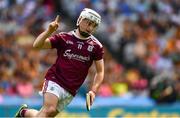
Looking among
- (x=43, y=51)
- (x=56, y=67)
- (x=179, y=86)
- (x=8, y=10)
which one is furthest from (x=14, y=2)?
(x=56, y=67)

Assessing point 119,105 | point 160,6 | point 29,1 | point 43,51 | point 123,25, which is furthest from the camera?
point 160,6

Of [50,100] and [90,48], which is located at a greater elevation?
[90,48]

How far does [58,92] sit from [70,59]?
504 millimetres

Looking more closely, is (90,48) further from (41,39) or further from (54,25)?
(54,25)

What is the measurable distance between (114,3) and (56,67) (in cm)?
1145

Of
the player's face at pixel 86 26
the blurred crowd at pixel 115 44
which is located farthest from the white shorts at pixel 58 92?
the blurred crowd at pixel 115 44

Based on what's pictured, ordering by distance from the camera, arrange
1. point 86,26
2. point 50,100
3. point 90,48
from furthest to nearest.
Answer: point 90,48 < point 86,26 < point 50,100

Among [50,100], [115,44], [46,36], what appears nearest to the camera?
[46,36]

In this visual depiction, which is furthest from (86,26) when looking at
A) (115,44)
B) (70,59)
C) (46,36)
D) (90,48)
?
(115,44)

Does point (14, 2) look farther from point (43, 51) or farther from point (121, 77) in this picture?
point (121, 77)

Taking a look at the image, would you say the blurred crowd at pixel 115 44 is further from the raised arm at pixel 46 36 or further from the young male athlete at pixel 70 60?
the raised arm at pixel 46 36

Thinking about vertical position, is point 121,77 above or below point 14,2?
below

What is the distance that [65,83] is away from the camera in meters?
11.1

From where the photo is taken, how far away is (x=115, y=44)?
69.9ft
